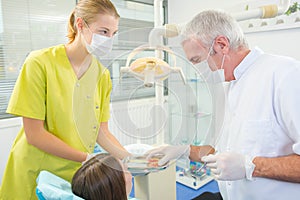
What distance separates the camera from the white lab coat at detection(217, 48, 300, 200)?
0.83 meters

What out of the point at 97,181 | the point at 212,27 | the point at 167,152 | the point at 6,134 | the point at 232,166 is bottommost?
the point at 6,134

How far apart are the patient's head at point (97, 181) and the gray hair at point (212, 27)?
65cm

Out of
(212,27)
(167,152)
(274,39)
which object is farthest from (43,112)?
(274,39)

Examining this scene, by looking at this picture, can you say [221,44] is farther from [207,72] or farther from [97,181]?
[97,181]

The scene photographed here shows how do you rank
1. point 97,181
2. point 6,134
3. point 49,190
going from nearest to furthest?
1. point 49,190
2. point 97,181
3. point 6,134

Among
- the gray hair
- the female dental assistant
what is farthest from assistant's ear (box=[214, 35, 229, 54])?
the female dental assistant

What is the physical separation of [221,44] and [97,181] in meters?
0.76

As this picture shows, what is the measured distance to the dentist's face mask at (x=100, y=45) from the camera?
0.71 meters

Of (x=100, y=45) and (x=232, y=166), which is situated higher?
(x=100, y=45)

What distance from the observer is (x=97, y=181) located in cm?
107

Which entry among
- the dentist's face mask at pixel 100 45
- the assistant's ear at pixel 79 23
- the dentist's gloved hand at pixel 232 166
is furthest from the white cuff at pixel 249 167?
the assistant's ear at pixel 79 23

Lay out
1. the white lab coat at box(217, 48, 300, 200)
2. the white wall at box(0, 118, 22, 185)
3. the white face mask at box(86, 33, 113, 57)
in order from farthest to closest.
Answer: the white wall at box(0, 118, 22, 185)
the white lab coat at box(217, 48, 300, 200)
the white face mask at box(86, 33, 113, 57)

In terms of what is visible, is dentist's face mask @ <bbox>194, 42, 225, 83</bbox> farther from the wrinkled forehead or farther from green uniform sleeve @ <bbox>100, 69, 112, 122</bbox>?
green uniform sleeve @ <bbox>100, 69, 112, 122</bbox>

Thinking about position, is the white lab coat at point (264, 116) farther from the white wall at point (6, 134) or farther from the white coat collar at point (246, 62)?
the white wall at point (6, 134)
